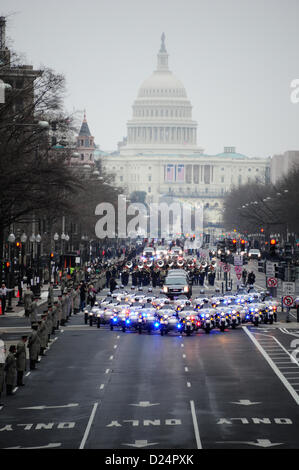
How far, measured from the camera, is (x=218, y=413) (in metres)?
32.3

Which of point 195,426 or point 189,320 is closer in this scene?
point 195,426

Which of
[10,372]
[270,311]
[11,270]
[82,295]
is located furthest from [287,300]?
[10,372]

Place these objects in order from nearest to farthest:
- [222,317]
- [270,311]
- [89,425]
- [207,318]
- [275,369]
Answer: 1. [89,425]
2. [275,369]
3. [207,318]
4. [222,317]
5. [270,311]

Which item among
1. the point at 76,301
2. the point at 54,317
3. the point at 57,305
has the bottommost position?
the point at 54,317

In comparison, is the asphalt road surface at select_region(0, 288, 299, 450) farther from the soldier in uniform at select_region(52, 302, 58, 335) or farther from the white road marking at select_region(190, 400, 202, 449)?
the soldier in uniform at select_region(52, 302, 58, 335)

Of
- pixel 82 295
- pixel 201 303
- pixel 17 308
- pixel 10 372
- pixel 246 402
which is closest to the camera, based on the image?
pixel 246 402

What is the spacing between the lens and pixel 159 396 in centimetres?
3538

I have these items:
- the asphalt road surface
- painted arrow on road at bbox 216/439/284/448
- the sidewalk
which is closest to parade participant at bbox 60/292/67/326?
the sidewalk

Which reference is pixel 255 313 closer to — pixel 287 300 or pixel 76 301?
pixel 287 300

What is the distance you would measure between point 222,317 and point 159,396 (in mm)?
21646

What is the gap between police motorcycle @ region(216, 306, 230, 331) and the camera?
186 ft
